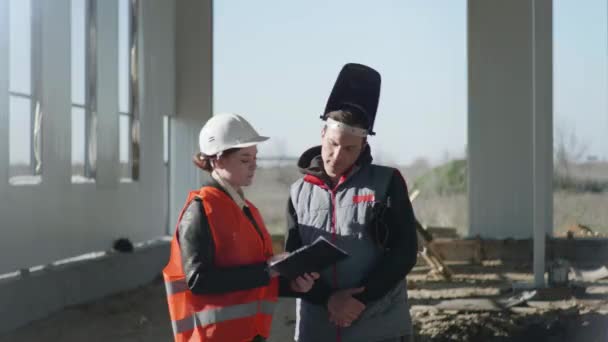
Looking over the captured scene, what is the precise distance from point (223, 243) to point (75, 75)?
6705 mm

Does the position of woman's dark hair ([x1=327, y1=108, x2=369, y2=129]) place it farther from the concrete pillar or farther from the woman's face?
the concrete pillar

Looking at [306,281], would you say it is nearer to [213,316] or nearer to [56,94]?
[213,316]

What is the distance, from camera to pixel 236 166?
301 cm

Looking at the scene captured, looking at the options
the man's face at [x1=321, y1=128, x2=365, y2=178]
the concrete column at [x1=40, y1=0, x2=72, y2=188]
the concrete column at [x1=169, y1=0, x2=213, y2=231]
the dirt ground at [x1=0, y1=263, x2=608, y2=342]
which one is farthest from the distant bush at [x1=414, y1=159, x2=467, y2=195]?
the man's face at [x1=321, y1=128, x2=365, y2=178]

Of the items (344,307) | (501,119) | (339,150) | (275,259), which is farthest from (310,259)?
(501,119)

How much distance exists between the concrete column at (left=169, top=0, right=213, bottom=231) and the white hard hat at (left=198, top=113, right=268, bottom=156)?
977cm

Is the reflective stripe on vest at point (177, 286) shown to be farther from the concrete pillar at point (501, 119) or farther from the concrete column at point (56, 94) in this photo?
the concrete pillar at point (501, 119)

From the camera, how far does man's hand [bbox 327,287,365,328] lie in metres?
2.95

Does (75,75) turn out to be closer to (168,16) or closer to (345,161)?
(168,16)

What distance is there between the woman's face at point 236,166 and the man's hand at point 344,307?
19.9 inches

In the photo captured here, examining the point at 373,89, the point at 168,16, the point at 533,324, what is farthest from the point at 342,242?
the point at 168,16

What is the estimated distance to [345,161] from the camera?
3084 millimetres

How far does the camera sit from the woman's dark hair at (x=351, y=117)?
3.06 metres

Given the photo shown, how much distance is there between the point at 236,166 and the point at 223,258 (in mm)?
327
